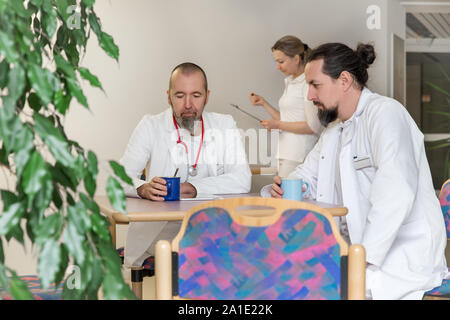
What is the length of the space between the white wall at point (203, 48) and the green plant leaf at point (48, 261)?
3.78m

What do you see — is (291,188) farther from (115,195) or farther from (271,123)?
(271,123)

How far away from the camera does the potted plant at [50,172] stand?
1.08 metres

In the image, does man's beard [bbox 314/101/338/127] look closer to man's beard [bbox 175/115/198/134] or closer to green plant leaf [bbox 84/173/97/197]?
man's beard [bbox 175/115/198/134]

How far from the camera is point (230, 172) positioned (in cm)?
265

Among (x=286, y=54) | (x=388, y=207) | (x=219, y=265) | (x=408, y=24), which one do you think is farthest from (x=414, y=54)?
(x=219, y=265)

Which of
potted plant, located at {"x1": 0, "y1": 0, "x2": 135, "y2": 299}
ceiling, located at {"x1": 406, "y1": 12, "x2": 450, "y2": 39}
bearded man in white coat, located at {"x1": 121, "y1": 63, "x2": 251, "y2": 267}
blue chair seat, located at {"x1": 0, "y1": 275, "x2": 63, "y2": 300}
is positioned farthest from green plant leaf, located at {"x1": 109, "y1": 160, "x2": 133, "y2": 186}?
ceiling, located at {"x1": 406, "y1": 12, "x2": 450, "y2": 39}

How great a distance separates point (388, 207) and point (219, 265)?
75cm

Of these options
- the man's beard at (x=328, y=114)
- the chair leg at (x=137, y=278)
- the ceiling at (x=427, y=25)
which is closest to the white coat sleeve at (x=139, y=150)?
the chair leg at (x=137, y=278)

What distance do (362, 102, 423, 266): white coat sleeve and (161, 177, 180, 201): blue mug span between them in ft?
2.24

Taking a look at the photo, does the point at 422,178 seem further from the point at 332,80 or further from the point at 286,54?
the point at 286,54

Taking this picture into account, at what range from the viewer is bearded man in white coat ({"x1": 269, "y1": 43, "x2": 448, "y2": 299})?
6.11ft

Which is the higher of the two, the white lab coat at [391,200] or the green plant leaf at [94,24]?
the green plant leaf at [94,24]

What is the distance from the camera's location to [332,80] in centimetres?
232

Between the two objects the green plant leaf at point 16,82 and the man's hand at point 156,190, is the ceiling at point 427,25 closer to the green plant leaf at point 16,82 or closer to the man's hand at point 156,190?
the man's hand at point 156,190
